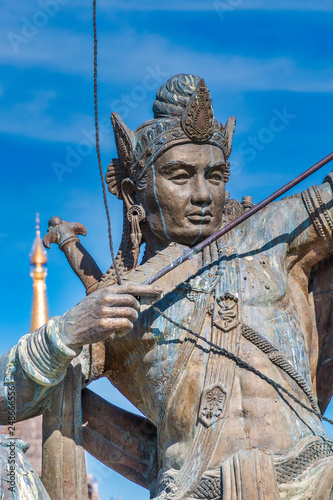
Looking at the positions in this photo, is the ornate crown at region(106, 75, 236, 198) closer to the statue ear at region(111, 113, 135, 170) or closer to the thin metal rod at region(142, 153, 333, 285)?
the statue ear at region(111, 113, 135, 170)

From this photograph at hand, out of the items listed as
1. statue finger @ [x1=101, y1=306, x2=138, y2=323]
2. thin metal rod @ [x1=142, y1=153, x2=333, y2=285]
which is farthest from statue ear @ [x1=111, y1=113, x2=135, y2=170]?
statue finger @ [x1=101, y1=306, x2=138, y2=323]

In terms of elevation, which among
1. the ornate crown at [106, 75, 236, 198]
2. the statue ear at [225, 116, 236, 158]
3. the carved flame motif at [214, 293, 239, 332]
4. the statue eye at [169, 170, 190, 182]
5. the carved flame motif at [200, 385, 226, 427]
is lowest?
the carved flame motif at [200, 385, 226, 427]

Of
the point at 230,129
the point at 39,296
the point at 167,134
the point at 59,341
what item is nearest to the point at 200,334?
the point at 59,341

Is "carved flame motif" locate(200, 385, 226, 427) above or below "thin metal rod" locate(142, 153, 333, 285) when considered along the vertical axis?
below

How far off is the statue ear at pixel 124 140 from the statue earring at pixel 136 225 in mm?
469

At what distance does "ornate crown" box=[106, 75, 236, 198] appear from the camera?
11219mm

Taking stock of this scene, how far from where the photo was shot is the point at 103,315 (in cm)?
1002

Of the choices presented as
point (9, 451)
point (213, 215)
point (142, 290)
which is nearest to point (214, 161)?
point (213, 215)

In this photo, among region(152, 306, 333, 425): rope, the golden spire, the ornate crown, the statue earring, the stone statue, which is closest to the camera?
the stone statue

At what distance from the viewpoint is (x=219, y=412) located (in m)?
10.1

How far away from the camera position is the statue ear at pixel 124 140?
11.5 m

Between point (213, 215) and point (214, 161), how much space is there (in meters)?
0.52

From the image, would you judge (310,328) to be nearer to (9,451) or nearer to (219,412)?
(219,412)

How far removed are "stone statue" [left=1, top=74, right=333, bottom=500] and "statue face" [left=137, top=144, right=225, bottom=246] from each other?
0.01m
